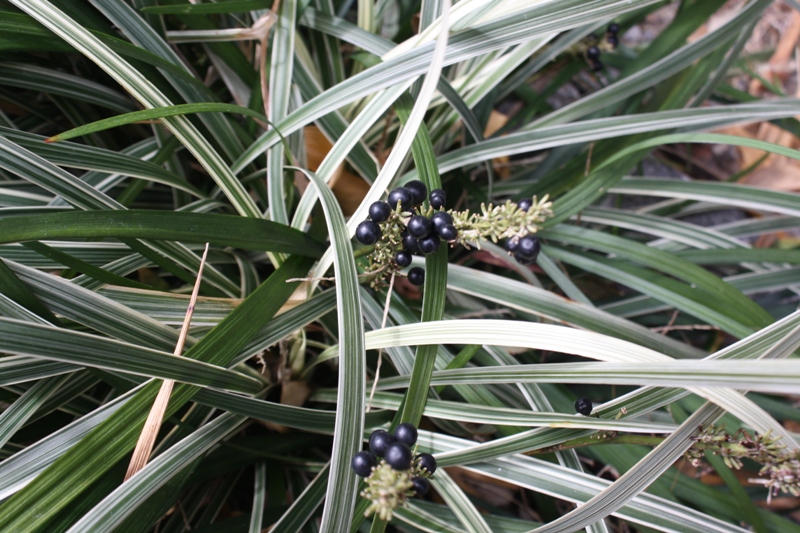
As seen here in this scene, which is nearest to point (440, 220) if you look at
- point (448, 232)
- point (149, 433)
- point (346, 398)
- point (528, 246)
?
point (448, 232)

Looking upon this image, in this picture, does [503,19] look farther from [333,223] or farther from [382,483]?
[382,483]

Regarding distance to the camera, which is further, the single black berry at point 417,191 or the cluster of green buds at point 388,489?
the single black berry at point 417,191

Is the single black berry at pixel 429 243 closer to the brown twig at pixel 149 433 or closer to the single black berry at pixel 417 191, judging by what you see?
the single black berry at pixel 417 191

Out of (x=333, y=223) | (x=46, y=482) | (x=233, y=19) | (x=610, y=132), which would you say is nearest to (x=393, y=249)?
(x=333, y=223)

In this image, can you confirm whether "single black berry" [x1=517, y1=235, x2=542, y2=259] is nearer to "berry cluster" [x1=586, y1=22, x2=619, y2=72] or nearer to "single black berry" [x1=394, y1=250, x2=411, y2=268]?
"single black berry" [x1=394, y1=250, x2=411, y2=268]

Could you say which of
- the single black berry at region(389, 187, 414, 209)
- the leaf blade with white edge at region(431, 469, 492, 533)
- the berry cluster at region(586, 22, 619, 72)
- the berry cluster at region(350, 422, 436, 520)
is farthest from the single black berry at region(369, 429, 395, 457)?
the berry cluster at region(586, 22, 619, 72)

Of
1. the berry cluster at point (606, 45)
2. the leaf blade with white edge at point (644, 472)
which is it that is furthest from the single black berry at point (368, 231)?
the berry cluster at point (606, 45)
